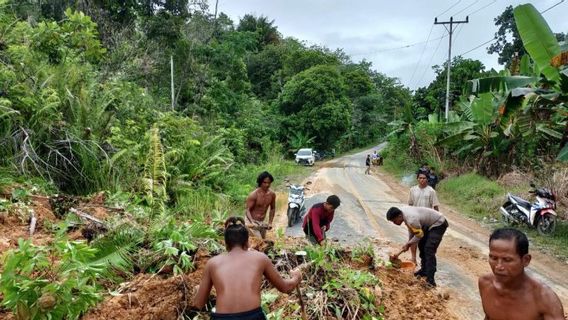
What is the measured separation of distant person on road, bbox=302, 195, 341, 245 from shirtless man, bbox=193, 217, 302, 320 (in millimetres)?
2997

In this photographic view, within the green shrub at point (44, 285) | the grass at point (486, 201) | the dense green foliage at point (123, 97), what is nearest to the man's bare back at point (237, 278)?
the green shrub at point (44, 285)

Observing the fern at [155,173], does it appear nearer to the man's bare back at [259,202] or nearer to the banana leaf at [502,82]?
the man's bare back at [259,202]

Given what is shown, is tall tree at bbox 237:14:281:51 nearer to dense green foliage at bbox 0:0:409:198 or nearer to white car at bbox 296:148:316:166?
white car at bbox 296:148:316:166

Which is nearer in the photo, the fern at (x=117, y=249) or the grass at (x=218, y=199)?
the fern at (x=117, y=249)

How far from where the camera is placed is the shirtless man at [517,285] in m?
2.66

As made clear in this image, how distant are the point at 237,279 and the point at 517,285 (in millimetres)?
1795

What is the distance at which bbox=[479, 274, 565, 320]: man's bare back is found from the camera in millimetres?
2654

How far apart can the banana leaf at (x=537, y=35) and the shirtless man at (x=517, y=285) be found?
881 centimetres

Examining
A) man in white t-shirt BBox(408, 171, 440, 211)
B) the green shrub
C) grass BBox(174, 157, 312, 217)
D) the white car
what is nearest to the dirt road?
man in white t-shirt BBox(408, 171, 440, 211)

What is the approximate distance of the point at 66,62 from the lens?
9188 mm

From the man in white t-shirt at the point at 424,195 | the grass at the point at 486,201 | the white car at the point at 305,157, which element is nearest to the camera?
the man in white t-shirt at the point at 424,195

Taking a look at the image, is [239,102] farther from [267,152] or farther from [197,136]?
[197,136]

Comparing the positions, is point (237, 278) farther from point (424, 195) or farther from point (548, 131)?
point (548, 131)

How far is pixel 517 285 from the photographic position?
2766mm
